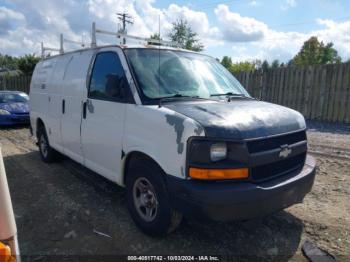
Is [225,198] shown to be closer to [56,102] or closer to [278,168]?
[278,168]

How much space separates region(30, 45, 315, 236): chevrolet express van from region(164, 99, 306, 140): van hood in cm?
1

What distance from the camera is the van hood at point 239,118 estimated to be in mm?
2754

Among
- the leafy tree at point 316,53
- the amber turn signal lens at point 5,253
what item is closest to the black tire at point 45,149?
the amber turn signal lens at point 5,253

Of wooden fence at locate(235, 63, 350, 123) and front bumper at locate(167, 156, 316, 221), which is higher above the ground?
wooden fence at locate(235, 63, 350, 123)

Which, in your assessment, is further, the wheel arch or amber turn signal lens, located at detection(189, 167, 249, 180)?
the wheel arch

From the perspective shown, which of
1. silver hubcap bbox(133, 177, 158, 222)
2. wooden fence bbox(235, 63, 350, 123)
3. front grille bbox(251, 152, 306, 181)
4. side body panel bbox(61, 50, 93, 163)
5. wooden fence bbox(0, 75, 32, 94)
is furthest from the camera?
wooden fence bbox(0, 75, 32, 94)

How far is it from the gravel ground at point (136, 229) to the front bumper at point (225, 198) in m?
0.60

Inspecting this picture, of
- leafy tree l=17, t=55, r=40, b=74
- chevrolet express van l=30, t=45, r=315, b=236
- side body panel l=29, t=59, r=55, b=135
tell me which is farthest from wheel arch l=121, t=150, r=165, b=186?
leafy tree l=17, t=55, r=40, b=74

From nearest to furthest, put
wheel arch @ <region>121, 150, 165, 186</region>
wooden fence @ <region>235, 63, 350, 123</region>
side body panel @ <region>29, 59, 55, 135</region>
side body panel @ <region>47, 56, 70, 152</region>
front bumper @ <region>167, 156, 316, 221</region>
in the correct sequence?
front bumper @ <region>167, 156, 316, 221</region>, wheel arch @ <region>121, 150, 165, 186</region>, side body panel @ <region>47, 56, 70, 152</region>, side body panel @ <region>29, 59, 55, 135</region>, wooden fence @ <region>235, 63, 350, 123</region>

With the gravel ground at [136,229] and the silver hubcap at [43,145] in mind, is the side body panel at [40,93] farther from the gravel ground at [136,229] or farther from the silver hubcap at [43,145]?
the gravel ground at [136,229]

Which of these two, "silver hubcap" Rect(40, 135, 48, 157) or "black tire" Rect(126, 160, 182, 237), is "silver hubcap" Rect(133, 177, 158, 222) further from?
"silver hubcap" Rect(40, 135, 48, 157)

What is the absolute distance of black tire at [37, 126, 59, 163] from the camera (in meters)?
6.26

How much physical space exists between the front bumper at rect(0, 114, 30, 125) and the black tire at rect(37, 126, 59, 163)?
208 inches

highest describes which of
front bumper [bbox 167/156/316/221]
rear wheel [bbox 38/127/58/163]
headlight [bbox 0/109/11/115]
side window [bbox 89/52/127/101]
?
side window [bbox 89/52/127/101]
